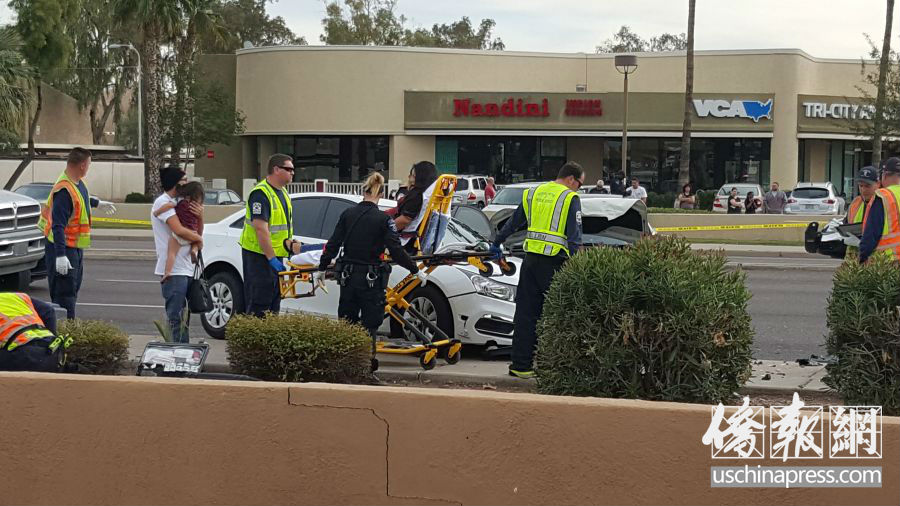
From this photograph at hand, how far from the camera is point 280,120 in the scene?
1667 inches

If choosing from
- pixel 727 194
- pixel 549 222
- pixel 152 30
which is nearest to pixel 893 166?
pixel 549 222

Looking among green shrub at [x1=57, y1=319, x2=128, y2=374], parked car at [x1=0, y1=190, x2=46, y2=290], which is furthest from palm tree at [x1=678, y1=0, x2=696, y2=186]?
green shrub at [x1=57, y1=319, x2=128, y2=374]

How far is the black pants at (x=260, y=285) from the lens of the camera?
8.76 meters

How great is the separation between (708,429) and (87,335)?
178 inches

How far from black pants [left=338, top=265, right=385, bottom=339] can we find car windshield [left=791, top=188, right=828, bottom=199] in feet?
92.1

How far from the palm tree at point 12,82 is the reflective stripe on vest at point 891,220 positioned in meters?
29.8

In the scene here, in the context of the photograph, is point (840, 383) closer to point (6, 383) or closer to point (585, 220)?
point (6, 383)

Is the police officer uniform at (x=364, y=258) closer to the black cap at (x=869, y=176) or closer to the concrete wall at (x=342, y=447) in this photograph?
the concrete wall at (x=342, y=447)

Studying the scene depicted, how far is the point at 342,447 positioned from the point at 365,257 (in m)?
3.42

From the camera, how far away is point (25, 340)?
593cm

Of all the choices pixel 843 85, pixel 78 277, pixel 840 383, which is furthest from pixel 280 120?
pixel 840 383

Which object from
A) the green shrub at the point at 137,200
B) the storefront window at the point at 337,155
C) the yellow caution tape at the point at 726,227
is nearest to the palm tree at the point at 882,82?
the yellow caution tape at the point at 726,227

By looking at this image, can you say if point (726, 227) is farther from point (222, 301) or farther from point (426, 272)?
point (426, 272)

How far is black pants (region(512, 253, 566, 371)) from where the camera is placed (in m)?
8.40
